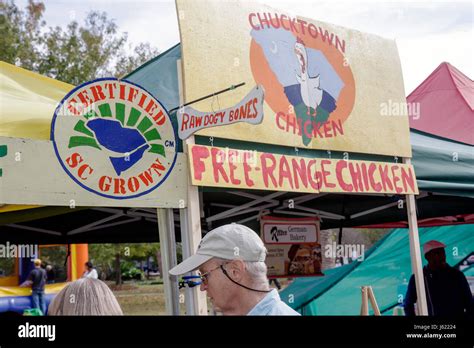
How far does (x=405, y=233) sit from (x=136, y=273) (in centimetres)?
1587

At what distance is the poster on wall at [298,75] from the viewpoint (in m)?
4.11

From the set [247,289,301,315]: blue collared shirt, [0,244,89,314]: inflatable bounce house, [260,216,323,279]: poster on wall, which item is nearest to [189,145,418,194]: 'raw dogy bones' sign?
[260,216,323,279]: poster on wall

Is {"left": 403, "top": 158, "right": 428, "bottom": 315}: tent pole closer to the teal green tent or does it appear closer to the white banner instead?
the teal green tent

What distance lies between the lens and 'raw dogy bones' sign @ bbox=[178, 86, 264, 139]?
373cm

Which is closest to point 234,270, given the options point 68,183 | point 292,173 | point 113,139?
point 68,183

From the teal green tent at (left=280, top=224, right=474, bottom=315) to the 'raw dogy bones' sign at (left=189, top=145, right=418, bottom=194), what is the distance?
1944 millimetres

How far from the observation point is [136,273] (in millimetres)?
22766

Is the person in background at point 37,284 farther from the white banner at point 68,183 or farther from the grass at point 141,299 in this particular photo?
the white banner at point 68,183

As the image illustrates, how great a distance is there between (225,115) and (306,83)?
1.20m

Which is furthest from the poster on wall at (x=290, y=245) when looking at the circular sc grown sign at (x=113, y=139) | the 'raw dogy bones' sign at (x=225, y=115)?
the circular sc grown sign at (x=113, y=139)

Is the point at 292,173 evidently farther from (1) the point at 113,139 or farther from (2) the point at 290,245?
(2) the point at 290,245

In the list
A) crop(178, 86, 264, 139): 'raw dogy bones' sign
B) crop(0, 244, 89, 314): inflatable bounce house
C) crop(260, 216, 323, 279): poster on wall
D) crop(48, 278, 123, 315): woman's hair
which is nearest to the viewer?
crop(48, 278, 123, 315): woman's hair

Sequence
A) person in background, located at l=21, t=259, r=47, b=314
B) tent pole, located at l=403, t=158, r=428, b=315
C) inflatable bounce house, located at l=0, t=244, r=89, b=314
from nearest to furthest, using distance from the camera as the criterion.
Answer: tent pole, located at l=403, t=158, r=428, b=315 < person in background, located at l=21, t=259, r=47, b=314 < inflatable bounce house, located at l=0, t=244, r=89, b=314

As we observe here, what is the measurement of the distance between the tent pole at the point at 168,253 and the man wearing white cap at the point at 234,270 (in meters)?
1.90
